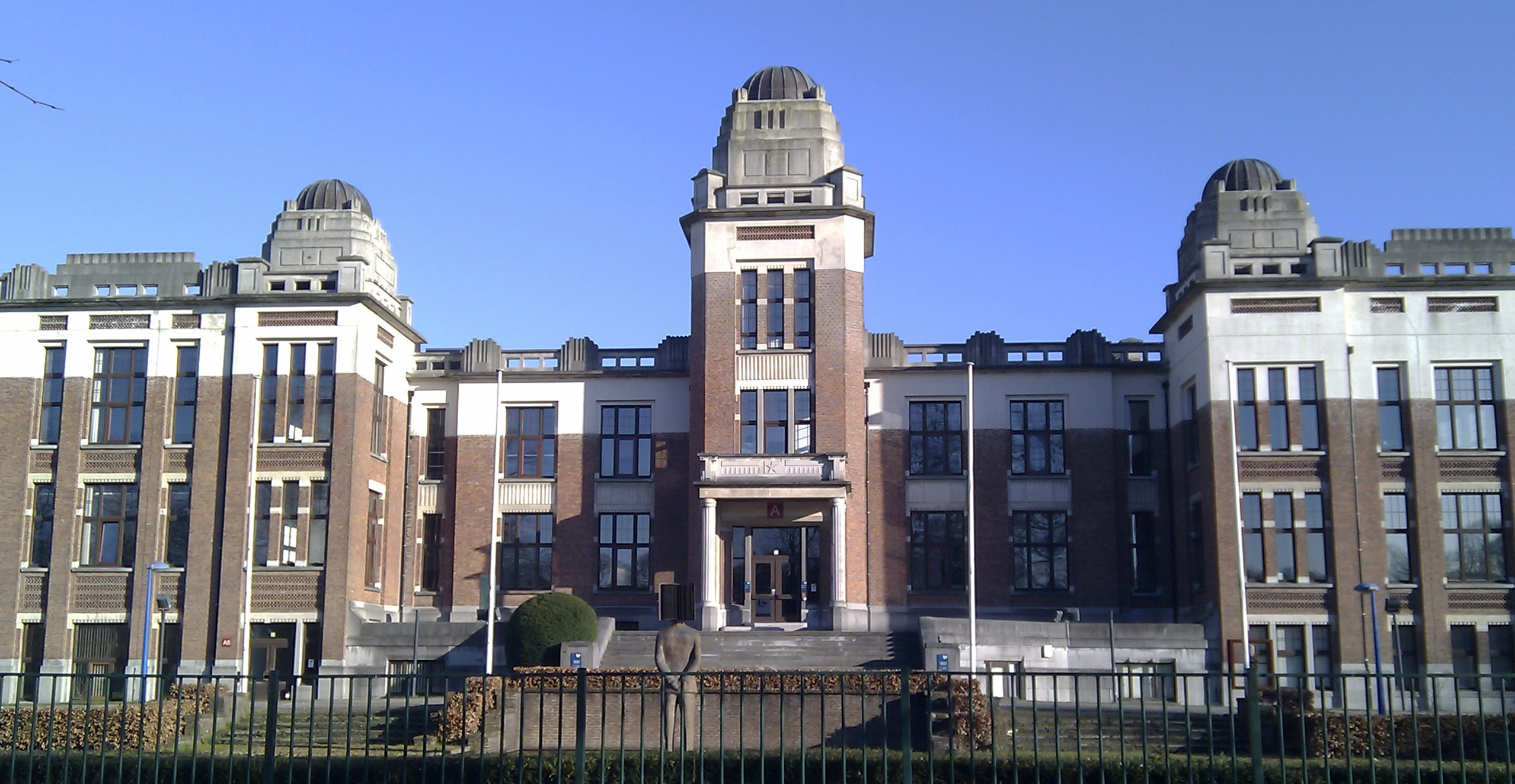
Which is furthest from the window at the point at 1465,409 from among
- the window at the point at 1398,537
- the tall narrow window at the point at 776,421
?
the tall narrow window at the point at 776,421

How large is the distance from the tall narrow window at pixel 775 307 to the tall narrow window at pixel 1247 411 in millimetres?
12237

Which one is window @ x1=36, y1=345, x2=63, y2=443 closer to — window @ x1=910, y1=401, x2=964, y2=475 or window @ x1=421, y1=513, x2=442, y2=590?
window @ x1=421, y1=513, x2=442, y2=590

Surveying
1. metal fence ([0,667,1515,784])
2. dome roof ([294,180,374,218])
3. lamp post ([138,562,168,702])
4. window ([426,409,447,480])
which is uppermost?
dome roof ([294,180,374,218])

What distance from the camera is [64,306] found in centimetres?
4050

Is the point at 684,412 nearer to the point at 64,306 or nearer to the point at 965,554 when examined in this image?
the point at 965,554

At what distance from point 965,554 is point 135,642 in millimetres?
22584

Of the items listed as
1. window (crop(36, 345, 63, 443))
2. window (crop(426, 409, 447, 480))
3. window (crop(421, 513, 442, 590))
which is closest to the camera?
window (crop(36, 345, 63, 443))

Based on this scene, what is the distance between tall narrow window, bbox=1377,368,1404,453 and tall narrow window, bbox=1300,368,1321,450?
1.63 metres

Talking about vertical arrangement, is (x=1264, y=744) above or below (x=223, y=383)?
below

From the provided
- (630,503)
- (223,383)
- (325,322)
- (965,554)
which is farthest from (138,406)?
(965,554)

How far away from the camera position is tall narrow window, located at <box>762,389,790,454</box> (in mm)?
39075

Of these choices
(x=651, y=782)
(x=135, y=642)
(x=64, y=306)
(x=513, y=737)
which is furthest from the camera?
(x=64, y=306)

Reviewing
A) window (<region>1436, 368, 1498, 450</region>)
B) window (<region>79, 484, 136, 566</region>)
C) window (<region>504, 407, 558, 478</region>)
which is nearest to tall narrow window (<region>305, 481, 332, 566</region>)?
window (<region>79, 484, 136, 566</region>)

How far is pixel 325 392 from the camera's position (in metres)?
39.3
